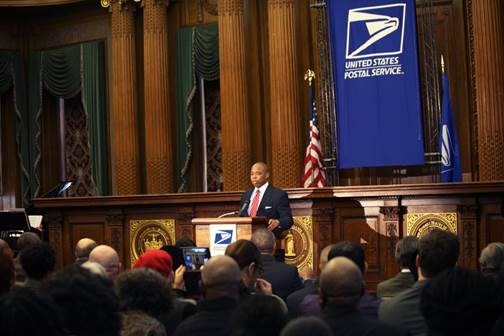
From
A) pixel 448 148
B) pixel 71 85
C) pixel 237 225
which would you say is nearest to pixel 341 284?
pixel 237 225

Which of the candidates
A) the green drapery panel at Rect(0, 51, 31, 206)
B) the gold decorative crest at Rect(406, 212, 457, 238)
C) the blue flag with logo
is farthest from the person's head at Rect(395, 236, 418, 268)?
the green drapery panel at Rect(0, 51, 31, 206)

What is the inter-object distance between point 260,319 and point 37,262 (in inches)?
88.8

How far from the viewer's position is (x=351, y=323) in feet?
11.7

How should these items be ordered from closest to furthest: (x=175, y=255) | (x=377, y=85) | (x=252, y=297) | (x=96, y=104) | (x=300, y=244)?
(x=252, y=297)
(x=175, y=255)
(x=300, y=244)
(x=377, y=85)
(x=96, y=104)

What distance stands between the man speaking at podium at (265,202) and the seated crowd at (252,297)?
2.74 metres

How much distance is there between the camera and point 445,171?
1097 centimetres

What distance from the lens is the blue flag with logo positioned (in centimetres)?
1096

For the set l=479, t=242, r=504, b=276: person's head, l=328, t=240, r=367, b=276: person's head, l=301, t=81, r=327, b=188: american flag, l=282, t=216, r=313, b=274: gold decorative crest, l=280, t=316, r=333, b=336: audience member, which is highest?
l=301, t=81, r=327, b=188: american flag

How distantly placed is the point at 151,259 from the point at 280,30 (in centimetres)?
776

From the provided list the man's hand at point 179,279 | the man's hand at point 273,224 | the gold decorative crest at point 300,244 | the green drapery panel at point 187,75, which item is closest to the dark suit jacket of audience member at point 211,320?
the man's hand at point 179,279

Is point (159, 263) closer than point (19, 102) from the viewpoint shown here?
Yes

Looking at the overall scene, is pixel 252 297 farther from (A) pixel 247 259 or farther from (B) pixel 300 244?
(B) pixel 300 244

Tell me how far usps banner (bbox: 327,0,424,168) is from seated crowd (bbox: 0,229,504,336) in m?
5.43

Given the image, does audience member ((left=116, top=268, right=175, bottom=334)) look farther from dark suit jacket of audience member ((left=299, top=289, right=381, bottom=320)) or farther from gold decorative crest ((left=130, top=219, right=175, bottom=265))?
gold decorative crest ((left=130, top=219, right=175, bottom=265))
